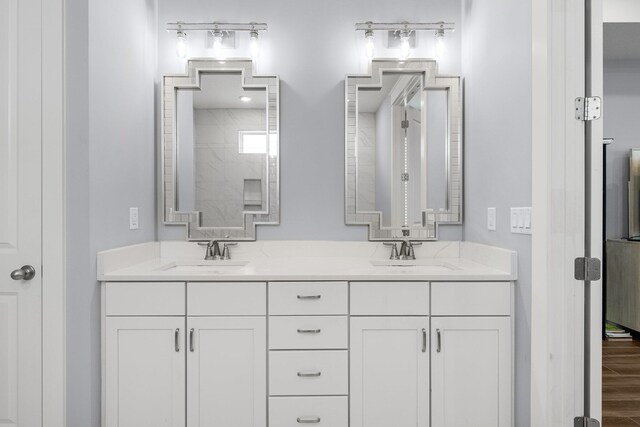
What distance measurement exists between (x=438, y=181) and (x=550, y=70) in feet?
3.14

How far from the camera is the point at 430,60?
8.32 feet

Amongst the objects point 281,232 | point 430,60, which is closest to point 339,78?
point 430,60

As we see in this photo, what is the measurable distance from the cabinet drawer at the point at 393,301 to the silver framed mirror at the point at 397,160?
24.4 inches

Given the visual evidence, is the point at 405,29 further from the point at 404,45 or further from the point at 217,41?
the point at 217,41

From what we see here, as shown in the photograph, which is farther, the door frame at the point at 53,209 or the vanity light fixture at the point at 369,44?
the vanity light fixture at the point at 369,44

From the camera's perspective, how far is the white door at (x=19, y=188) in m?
1.83

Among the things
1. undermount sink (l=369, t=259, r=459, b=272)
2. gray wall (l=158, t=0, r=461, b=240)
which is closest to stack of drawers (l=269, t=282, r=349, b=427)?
undermount sink (l=369, t=259, r=459, b=272)

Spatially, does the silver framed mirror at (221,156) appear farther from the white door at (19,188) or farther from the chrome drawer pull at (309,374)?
the chrome drawer pull at (309,374)

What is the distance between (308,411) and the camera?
1.91 meters

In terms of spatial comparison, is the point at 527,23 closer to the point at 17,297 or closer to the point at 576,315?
the point at 576,315

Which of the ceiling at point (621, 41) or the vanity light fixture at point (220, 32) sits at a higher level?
the ceiling at point (621, 41)

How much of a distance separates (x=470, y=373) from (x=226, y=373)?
109cm

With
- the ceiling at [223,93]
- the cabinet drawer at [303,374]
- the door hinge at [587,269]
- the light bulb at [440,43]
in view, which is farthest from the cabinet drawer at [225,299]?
the light bulb at [440,43]

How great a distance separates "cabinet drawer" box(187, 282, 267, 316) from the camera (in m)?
1.91
